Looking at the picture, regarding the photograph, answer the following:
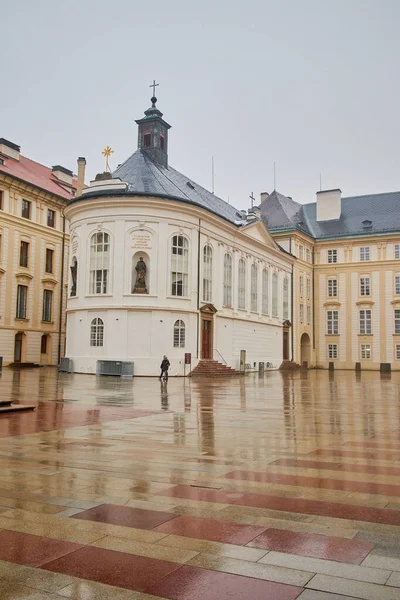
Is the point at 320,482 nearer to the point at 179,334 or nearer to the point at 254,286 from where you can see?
the point at 179,334

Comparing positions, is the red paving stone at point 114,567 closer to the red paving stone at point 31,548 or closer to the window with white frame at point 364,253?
the red paving stone at point 31,548

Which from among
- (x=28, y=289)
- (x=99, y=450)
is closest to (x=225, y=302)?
(x=28, y=289)

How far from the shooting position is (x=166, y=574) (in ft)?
13.4

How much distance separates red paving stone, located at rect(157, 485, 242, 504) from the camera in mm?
6230

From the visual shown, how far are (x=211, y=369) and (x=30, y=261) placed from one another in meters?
18.7

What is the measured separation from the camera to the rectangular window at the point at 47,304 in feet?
167

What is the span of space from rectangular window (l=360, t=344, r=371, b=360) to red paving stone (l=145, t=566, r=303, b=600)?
199 feet

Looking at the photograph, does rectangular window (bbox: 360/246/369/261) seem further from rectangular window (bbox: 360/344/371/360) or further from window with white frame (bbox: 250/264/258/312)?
window with white frame (bbox: 250/264/258/312)

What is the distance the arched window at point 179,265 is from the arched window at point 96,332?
517 cm

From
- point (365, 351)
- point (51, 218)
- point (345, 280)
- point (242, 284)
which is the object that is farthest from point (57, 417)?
point (345, 280)

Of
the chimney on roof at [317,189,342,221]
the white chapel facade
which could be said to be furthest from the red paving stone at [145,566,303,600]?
the chimney on roof at [317,189,342,221]

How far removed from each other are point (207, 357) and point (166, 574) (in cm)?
3842

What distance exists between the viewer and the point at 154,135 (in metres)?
47.7

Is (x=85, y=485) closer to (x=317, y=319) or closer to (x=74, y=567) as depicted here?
(x=74, y=567)
